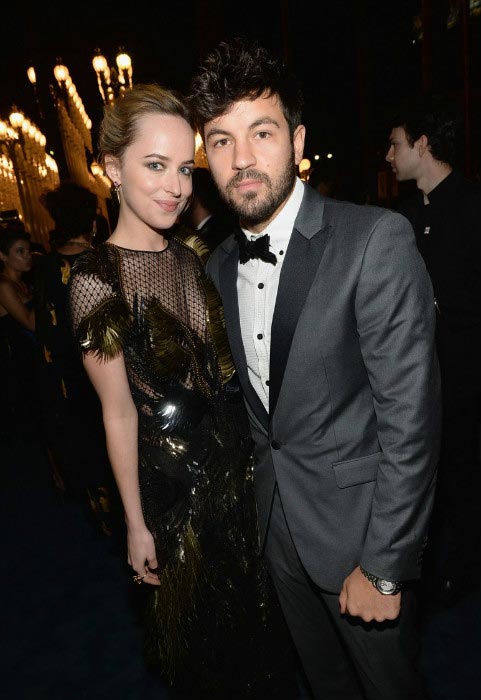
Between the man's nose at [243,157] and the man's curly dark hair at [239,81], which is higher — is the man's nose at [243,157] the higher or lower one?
the lower one

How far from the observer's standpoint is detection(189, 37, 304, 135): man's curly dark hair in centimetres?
140

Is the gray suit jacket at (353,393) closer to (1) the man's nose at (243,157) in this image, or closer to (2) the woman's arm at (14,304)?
(1) the man's nose at (243,157)

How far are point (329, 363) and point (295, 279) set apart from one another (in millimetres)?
239

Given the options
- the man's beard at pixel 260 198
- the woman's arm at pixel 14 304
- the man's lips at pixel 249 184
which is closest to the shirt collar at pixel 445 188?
the man's beard at pixel 260 198

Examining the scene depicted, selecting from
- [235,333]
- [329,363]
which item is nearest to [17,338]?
[235,333]

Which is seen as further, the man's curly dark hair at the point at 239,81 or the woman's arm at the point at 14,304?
the woman's arm at the point at 14,304

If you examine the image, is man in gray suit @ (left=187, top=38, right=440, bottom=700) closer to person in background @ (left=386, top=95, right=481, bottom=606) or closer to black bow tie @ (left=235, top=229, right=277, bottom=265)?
black bow tie @ (left=235, top=229, right=277, bottom=265)

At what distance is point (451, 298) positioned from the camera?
2.25 metres

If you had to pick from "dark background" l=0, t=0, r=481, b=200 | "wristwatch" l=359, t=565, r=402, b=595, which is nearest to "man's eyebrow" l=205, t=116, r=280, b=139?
"wristwatch" l=359, t=565, r=402, b=595

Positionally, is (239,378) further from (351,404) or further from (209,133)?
(209,133)

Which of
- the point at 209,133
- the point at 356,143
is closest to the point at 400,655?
the point at 209,133

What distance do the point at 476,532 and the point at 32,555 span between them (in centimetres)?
261

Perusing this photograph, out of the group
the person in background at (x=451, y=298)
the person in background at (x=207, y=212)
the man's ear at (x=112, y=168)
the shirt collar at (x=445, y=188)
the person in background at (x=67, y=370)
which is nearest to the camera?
the man's ear at (x=112, y=168)

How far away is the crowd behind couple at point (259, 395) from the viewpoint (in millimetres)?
1258
